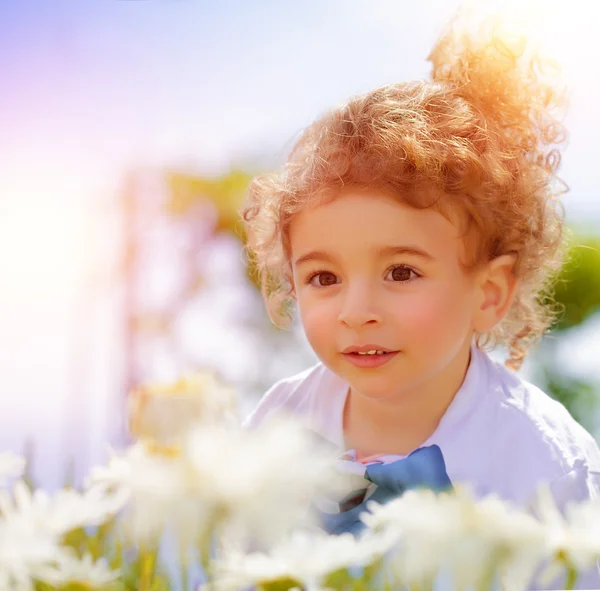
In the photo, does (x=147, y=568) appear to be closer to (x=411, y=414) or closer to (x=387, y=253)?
(x=387, y=253)

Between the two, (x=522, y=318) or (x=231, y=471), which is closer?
(x=231, y=471)

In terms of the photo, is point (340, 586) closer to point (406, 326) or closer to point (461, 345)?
point (406, 326)

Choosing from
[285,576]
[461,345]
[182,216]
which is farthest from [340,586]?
[182,216]

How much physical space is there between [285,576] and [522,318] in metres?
1.22

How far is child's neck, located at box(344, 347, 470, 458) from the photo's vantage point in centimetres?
114

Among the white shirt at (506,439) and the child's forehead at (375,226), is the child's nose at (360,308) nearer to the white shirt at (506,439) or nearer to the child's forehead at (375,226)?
the child's forehead at (375,226)

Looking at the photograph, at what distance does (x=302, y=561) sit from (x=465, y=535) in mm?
59

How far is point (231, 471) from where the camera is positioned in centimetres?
28

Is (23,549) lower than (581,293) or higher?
lower

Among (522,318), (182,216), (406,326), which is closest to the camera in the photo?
(406,326)

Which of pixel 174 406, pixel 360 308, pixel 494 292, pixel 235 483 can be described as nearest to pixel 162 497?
pixel 235 483

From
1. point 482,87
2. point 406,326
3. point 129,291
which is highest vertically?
point 129,291

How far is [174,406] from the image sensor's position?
109cm

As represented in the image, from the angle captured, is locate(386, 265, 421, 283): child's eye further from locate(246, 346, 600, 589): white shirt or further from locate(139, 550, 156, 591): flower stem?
locate(139, 550, 156, 591): flower stem
